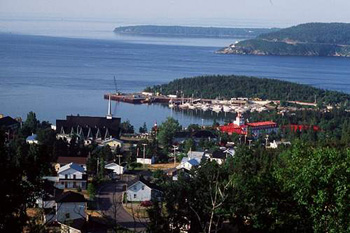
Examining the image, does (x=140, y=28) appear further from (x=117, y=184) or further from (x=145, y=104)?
(x=117, y=184)

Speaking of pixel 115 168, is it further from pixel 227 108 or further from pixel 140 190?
pixel 227 108

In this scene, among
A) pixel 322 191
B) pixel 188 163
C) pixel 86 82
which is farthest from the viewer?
pixel 86 82

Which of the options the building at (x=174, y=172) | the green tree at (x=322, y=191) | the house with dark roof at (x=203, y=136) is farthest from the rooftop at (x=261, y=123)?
the green tree at (x=322, y=191)

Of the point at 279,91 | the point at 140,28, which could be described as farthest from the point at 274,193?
the point at 140,28

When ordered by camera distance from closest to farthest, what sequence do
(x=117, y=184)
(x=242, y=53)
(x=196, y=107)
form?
(x=117, y=184)
(x=196, y=107)
(x=242, y=53)

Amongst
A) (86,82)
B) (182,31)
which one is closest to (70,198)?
(86,82)

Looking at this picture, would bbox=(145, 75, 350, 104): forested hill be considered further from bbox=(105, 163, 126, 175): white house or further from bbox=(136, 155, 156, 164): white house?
bbox=(105, 163, 126, 175): white house
